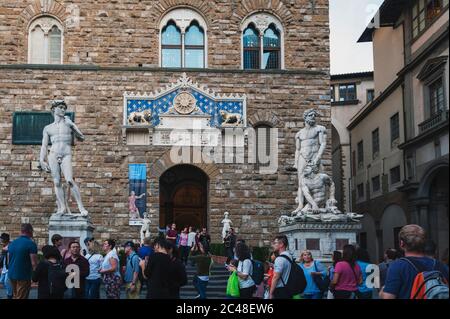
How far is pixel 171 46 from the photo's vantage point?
2217 centimetres

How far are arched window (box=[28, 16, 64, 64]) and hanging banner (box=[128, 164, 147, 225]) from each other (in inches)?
178

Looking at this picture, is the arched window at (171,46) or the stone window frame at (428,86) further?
the arched window at (171,46)

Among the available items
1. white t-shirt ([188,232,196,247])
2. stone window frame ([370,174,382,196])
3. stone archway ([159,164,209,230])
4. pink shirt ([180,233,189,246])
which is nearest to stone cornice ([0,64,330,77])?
stone archway ([159,164,209,230])

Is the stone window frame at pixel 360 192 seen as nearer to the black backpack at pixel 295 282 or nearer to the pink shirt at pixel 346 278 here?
the pink shirt at pixel 346 278

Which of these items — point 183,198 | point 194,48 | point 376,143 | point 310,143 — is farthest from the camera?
point 183,198

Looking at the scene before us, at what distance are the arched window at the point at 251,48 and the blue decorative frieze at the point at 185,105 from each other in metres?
1.30

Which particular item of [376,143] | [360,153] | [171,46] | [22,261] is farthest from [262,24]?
[22,261]

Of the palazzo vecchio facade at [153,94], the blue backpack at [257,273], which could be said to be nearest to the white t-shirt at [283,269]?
the blue backpack at [257,273]

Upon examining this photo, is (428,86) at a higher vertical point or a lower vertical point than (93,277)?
higher

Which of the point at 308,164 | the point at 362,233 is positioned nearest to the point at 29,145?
the point at 308,164

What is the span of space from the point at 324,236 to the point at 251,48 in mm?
9591

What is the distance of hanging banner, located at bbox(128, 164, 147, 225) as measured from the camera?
20.9m

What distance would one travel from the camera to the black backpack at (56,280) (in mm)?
8344

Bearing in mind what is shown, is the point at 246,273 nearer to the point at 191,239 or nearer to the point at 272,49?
the point at 191,239
